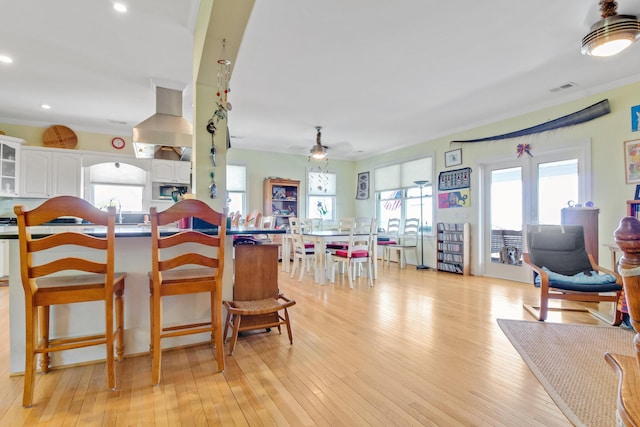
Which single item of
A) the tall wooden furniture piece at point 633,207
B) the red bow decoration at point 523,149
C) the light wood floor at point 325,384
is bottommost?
the light wood floor at point 325,384

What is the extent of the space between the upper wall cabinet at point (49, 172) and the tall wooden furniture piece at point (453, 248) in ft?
22.4

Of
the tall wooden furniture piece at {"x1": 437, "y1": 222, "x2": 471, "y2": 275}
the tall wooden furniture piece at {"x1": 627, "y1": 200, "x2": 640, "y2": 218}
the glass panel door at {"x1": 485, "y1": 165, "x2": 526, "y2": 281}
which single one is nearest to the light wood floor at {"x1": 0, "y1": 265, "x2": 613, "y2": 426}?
the tall wooden furniture piece at {"x1": 627, "y1": 200, "x2": 640, "y2": 218}

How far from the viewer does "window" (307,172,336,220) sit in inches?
321

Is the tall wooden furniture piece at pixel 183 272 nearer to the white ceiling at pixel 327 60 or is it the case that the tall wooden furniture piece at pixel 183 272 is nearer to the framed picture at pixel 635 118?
the white ceiling at pixel 327 60

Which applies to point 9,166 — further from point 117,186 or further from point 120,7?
point 120,7

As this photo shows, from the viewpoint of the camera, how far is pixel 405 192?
7141 millimetres

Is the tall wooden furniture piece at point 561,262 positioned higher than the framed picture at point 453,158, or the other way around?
the framed picture at point 453,158

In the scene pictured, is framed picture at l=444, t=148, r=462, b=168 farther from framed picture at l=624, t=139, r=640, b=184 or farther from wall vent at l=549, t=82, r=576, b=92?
framed picture at l=624, t=139, r=640, b=184

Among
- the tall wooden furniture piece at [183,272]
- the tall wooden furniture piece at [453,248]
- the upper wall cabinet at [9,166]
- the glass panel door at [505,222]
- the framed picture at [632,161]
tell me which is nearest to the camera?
the tall wooden furniture piece at [183,272]

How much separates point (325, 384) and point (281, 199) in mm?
5942

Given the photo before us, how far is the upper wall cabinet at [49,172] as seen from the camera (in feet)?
17.6

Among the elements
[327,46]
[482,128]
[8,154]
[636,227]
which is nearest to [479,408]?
[636,227]

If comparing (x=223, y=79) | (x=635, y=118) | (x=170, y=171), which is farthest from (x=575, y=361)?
(x=170, y=171)

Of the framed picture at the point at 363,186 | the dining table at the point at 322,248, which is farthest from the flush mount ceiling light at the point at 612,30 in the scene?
the framed picture at the point at 363,186
